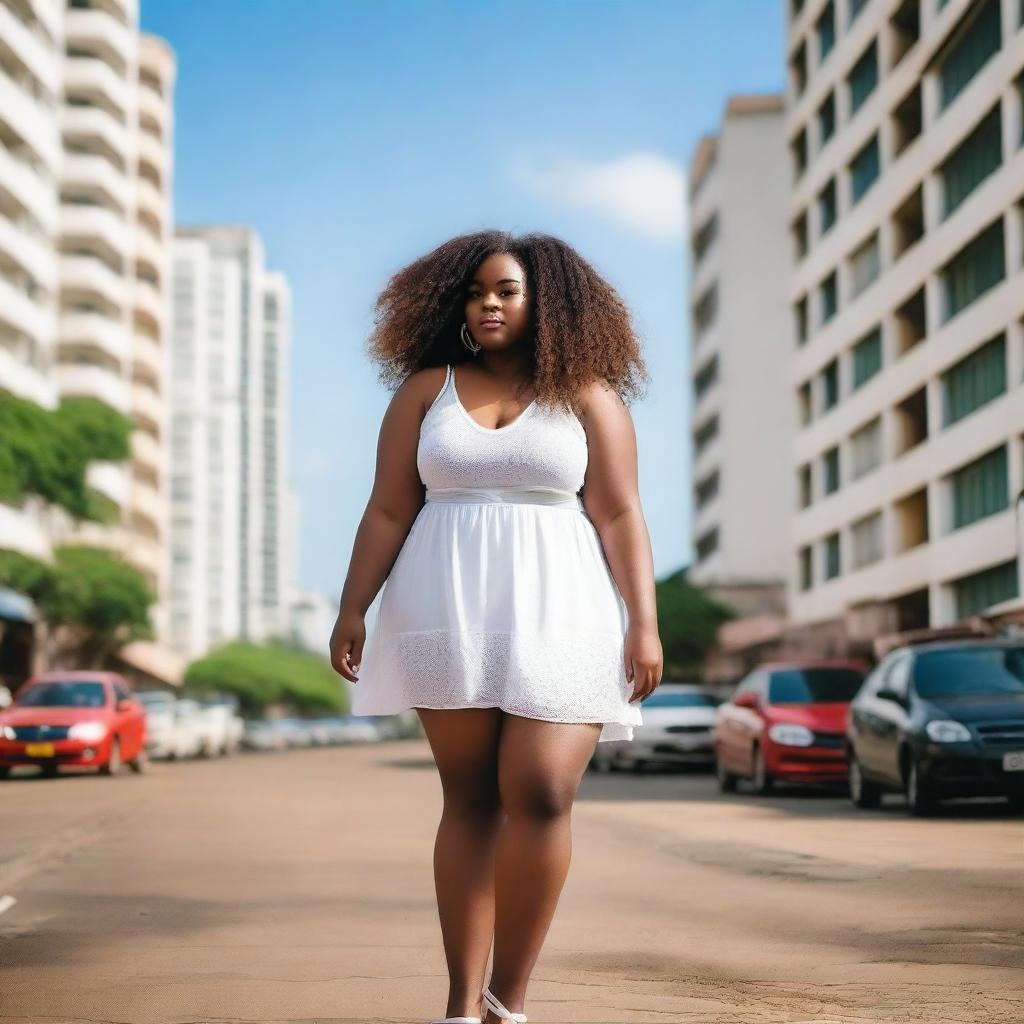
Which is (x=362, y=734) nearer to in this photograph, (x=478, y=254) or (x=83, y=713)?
(x=83, y=713)

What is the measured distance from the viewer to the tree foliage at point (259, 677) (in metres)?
115

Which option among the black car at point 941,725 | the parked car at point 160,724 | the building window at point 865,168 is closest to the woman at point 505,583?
the black car at point 941,725

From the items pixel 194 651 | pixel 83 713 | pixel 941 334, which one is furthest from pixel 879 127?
pixel 194 651

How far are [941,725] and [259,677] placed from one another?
104 m

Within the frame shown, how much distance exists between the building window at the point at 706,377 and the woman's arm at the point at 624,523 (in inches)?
3040

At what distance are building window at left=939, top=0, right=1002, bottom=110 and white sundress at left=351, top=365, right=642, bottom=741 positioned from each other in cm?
4161

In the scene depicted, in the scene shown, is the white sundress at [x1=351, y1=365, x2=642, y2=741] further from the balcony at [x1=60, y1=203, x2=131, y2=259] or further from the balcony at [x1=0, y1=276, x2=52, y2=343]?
the balcony at [x1=60, y1=203, x2=131, y2=259]

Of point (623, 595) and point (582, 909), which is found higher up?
point (623, 595)

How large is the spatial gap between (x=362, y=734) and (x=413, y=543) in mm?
118163

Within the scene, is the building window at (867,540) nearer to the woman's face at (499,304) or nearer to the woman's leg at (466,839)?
the woman's face at (499,304)

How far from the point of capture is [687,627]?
6725 cm

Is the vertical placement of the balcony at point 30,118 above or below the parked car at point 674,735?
above

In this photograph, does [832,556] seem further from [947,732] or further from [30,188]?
[947,732]

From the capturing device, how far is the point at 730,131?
80125 millimetres
